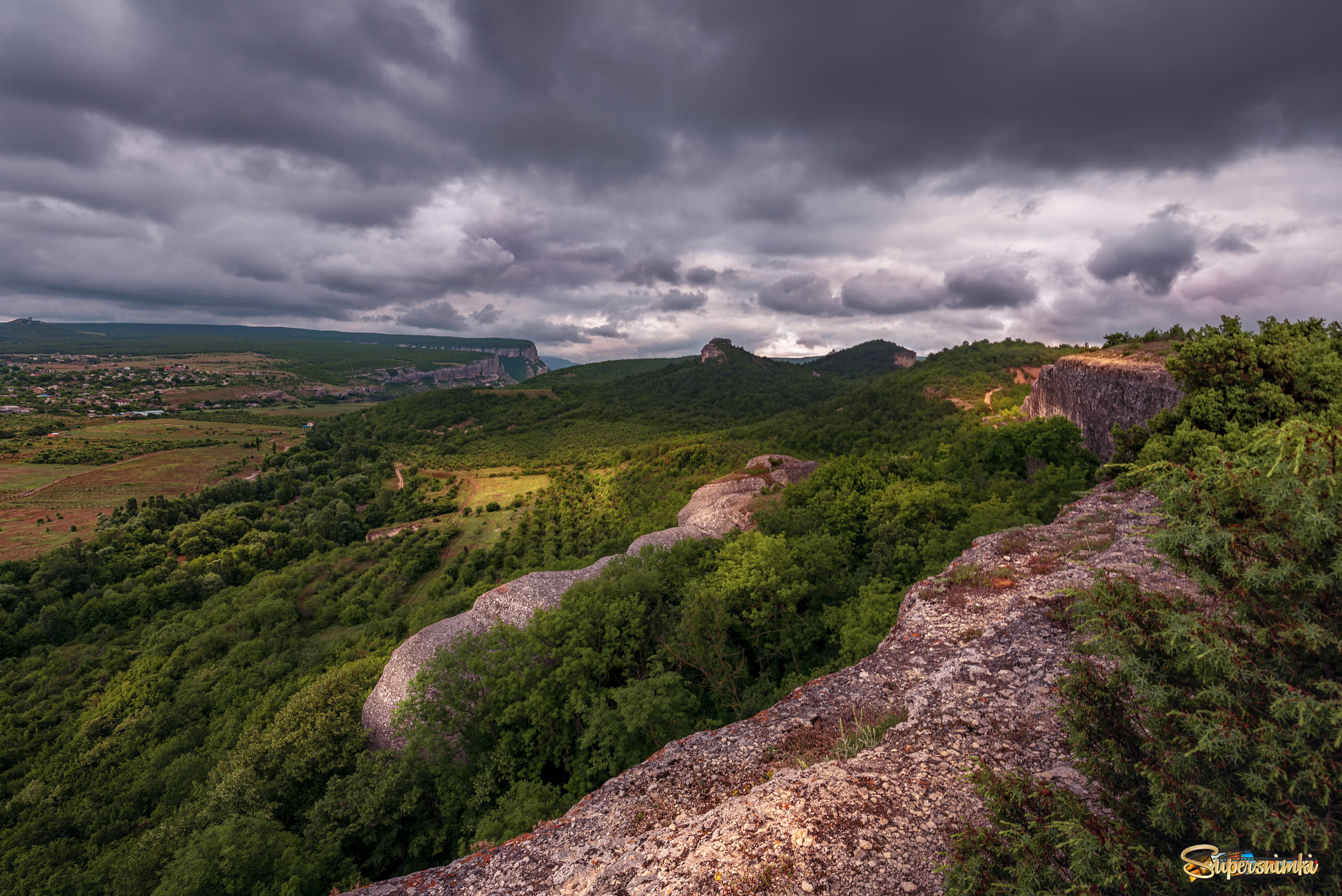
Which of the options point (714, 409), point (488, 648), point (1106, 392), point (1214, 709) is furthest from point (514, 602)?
point (714, 409)

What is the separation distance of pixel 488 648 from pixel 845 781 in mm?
16737

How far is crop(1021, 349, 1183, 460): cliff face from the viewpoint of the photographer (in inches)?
760

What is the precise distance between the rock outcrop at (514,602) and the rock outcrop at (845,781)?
50.7 feet

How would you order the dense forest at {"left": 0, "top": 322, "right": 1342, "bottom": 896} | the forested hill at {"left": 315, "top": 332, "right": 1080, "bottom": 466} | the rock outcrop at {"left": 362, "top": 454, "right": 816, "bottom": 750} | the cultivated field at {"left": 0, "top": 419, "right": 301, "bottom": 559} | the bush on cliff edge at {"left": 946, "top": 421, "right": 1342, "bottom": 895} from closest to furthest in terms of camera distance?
the bush on cliff edge at {"left": 946, "top": 421, "right": 1342, "bottom": 895} < the dense forest at {"left": 0, "top": 322, "right": 1342, "bottom": 896} < the rock outcrop at {"left": 362, "top": 454, "right": 816, "bottom": 750} < the cultivated field at {"left": 0, "top": 419, "right": 301, "bottom": 559} < the forested hill at {"left": 315, "top": 332, "right": 1080, "bottom": 466}

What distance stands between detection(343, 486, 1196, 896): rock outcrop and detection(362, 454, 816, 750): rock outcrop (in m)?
15.5

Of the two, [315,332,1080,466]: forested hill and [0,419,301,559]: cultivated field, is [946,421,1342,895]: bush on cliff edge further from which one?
[0,419,301,559]: cultivated field

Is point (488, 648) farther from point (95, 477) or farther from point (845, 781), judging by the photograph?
point (95, 477)

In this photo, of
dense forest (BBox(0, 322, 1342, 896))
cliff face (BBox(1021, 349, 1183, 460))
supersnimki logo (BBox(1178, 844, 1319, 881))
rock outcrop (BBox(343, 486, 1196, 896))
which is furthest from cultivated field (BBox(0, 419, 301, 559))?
cliff face (BBox(1021, 349, 1183, 460))

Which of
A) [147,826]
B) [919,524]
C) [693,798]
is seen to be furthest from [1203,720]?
[147,826]

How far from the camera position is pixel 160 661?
3294 cm

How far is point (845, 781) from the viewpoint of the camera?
231 inches

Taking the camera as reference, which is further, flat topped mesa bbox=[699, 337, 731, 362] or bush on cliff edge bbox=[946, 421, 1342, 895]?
flat topped mesa bbox=[699, 337, 731, 362]

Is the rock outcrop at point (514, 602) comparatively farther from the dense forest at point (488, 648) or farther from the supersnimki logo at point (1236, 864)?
the supersnimki logo at point (1236, 864)

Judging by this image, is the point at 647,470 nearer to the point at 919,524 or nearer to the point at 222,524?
the point at 919,524
